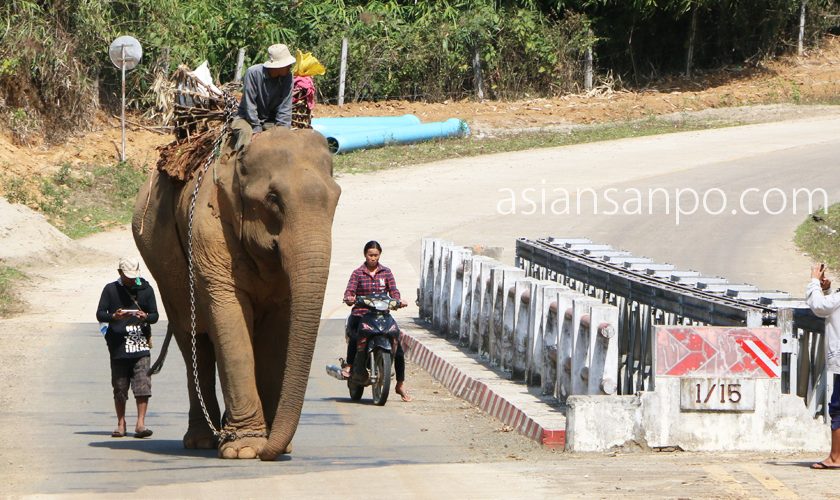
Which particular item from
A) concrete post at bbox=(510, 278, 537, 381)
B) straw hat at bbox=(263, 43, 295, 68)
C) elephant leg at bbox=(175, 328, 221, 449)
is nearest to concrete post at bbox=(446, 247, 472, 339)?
concrete post at bbox=(510, 278, 537, 381)

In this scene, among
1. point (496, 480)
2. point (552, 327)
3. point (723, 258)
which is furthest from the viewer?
point (723, 258)

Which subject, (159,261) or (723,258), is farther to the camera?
(723,258)

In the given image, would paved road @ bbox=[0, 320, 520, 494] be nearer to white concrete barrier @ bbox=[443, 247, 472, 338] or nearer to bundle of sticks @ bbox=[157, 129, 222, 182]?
white concrete barrier @ bbox=[443, 247, 472, 338]

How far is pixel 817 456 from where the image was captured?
10773mm

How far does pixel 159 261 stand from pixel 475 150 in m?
23.4


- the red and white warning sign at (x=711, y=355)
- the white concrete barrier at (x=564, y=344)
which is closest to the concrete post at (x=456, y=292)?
the white concrete barrier at (x=564, y=344)

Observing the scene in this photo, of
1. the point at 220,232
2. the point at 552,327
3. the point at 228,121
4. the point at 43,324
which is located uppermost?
the point at 228,121

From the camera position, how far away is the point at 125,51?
30469 millimetres

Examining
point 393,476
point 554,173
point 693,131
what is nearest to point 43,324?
point 393,476

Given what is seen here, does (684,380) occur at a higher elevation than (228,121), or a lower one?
lower

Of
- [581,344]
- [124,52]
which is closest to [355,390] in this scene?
[581,344]

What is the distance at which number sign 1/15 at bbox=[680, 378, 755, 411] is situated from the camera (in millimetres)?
10875

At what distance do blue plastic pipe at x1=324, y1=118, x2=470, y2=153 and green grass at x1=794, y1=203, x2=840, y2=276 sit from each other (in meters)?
10.4

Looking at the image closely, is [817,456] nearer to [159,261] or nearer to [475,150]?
[159,261]
